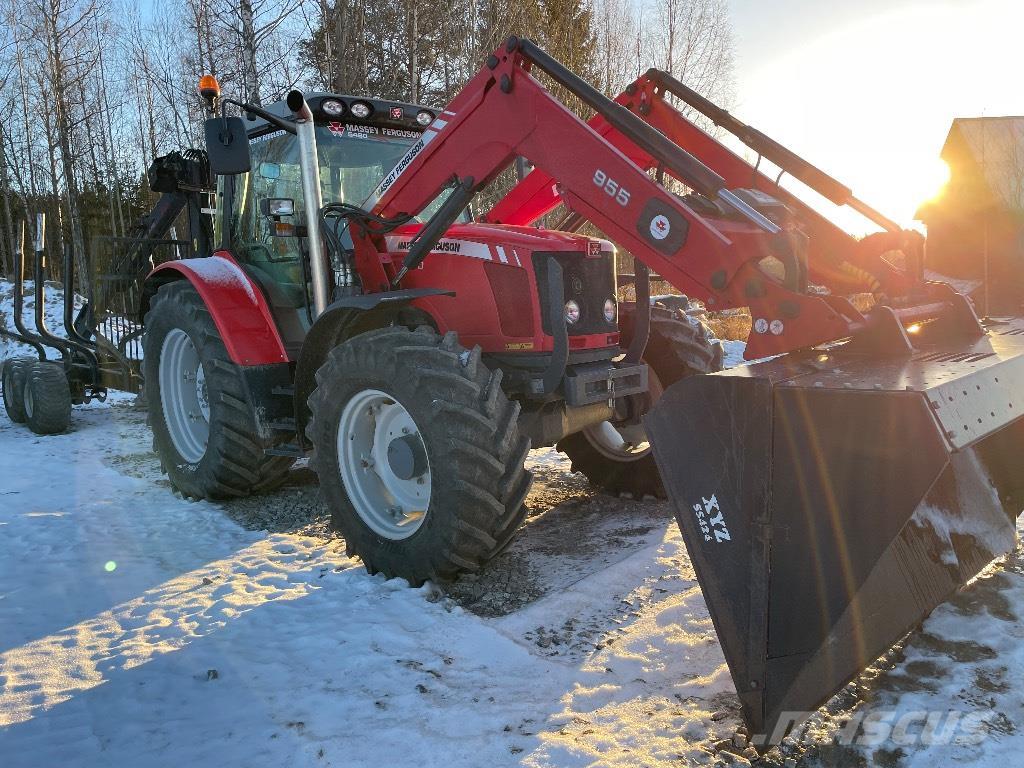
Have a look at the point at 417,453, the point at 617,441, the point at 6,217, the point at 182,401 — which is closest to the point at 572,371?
the point at 417,453

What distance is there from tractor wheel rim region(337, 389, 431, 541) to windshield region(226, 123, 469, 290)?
42.2 inches

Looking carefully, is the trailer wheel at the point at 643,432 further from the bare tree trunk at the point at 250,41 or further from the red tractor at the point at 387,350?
the bare tree trunk at the point at 250,41

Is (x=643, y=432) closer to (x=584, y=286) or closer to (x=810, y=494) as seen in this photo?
(x=584, y=286)

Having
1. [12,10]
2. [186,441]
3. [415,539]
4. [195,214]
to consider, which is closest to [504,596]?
[415,539]

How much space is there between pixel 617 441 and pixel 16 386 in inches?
254

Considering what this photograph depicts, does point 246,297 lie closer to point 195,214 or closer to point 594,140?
point 195,214

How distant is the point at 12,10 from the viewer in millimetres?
22953

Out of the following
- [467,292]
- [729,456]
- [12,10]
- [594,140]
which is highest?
[12,10]

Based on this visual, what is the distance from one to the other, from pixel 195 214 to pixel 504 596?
4.10 meters

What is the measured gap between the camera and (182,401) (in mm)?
5457

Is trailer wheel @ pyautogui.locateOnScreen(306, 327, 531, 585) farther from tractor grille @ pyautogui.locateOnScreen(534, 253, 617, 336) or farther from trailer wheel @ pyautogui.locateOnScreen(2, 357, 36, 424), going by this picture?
trailer wheel @ pyautogui.locateOnScreen(2, 357, 36, 424)

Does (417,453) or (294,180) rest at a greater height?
(294,180)

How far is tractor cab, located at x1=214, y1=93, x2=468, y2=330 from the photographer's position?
4551mm

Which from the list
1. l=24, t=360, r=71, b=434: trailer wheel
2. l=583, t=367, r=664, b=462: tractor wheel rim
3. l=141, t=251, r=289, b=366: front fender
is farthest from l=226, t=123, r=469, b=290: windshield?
l=24, t=360, r=71, b=434: trailer wheel
